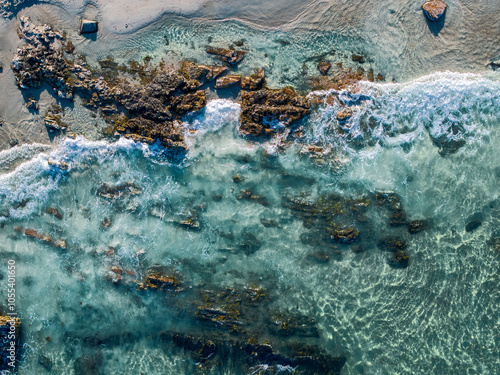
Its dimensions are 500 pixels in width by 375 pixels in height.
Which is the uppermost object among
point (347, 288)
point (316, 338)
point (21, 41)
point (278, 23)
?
point (278, 23)

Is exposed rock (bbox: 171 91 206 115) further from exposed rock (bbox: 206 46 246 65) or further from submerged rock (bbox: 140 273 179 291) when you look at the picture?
submerged rock (bbox: 140 273 179 291)

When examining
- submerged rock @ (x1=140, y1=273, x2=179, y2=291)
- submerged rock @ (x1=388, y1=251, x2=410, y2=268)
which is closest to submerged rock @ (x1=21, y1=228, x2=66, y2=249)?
submerged rock @ (x1=140, y1=273, x2=179, y2=291)

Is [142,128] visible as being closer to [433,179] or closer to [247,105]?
[247,105]

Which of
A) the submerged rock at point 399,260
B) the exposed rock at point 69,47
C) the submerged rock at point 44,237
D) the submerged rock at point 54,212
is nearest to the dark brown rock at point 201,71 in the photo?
the exposed rock at point 69,47

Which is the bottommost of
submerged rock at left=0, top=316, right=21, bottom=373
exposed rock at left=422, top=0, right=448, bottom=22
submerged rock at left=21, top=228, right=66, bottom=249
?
submerged rock at left=0, top=316, right=21, bottom=373

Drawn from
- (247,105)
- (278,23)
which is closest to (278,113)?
(247,105)

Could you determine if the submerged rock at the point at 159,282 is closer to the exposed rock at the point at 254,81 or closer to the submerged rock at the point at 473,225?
the exposed rock at the point at 254,81
